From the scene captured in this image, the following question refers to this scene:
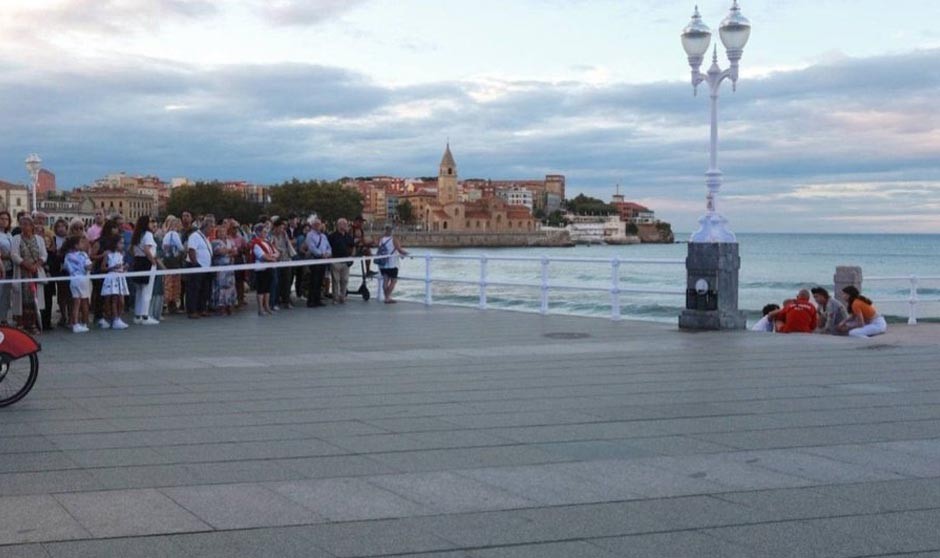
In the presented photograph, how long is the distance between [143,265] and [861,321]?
1132 cm

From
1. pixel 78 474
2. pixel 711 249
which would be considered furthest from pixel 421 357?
pixel 78 474

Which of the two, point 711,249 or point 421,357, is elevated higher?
point 711,249

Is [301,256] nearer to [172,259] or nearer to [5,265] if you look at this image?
[172,259]

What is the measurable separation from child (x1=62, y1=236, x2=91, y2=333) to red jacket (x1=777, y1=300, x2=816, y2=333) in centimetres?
1066

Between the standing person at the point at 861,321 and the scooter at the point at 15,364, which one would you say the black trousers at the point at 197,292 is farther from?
the standing person at the point at 861,321

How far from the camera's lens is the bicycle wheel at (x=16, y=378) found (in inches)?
351

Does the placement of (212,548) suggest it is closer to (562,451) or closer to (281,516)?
(281,516)

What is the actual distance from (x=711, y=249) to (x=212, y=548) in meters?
11.8

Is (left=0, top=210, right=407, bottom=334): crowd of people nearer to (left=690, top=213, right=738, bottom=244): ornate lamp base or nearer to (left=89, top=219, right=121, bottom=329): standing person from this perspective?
(left=89, top=219, right=121, bottom=329): standing person

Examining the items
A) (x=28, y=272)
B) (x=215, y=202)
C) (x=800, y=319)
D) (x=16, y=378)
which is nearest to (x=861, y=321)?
(x=800, y=319)

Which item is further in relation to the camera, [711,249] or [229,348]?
[711,249]

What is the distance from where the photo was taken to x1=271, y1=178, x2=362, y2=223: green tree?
5044 inches

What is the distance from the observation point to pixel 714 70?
16.3m

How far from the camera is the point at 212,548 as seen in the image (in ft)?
16.5
